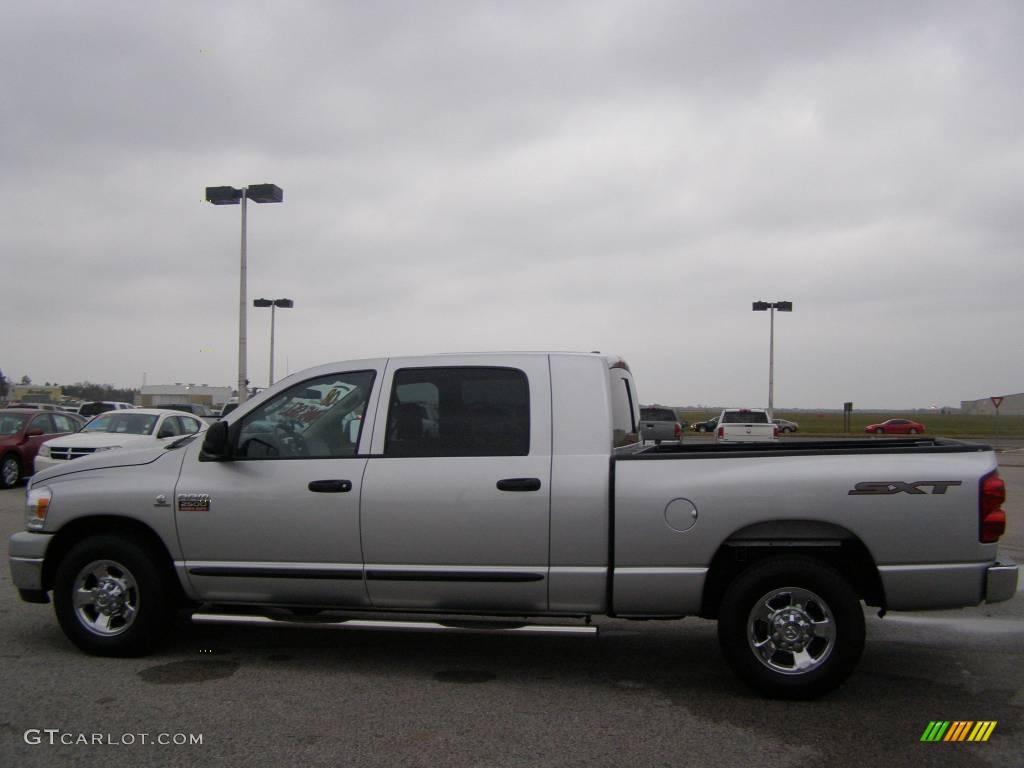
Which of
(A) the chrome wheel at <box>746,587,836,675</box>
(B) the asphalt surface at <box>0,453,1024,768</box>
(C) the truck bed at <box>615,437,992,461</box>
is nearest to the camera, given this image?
(B) the asphalt surface at <box>0,453,1024,768</box>

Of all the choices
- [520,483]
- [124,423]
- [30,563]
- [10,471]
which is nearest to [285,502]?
[520,483]

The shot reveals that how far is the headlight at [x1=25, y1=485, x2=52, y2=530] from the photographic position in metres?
5.83

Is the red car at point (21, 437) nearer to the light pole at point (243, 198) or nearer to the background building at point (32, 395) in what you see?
the light pole at point (243, 198)

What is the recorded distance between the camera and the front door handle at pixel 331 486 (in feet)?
17.6

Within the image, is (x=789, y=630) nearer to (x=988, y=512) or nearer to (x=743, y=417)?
(x=988, y=512)

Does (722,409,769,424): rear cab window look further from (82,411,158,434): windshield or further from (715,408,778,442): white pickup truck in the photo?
(82,411,158,434): windshield

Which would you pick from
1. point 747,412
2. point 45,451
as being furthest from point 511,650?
point 747,412

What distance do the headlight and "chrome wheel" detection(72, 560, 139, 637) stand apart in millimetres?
456

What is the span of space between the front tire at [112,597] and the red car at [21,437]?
43.4 ft

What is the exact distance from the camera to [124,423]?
54.6ft

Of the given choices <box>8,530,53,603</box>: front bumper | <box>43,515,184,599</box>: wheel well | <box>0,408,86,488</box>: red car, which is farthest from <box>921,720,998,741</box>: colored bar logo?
<box>0,408,86,488</box>: red car

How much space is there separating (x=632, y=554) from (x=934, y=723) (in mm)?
1741

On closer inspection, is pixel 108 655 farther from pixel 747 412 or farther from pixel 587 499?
pixel 747 412

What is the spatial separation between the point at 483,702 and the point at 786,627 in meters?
1.70
